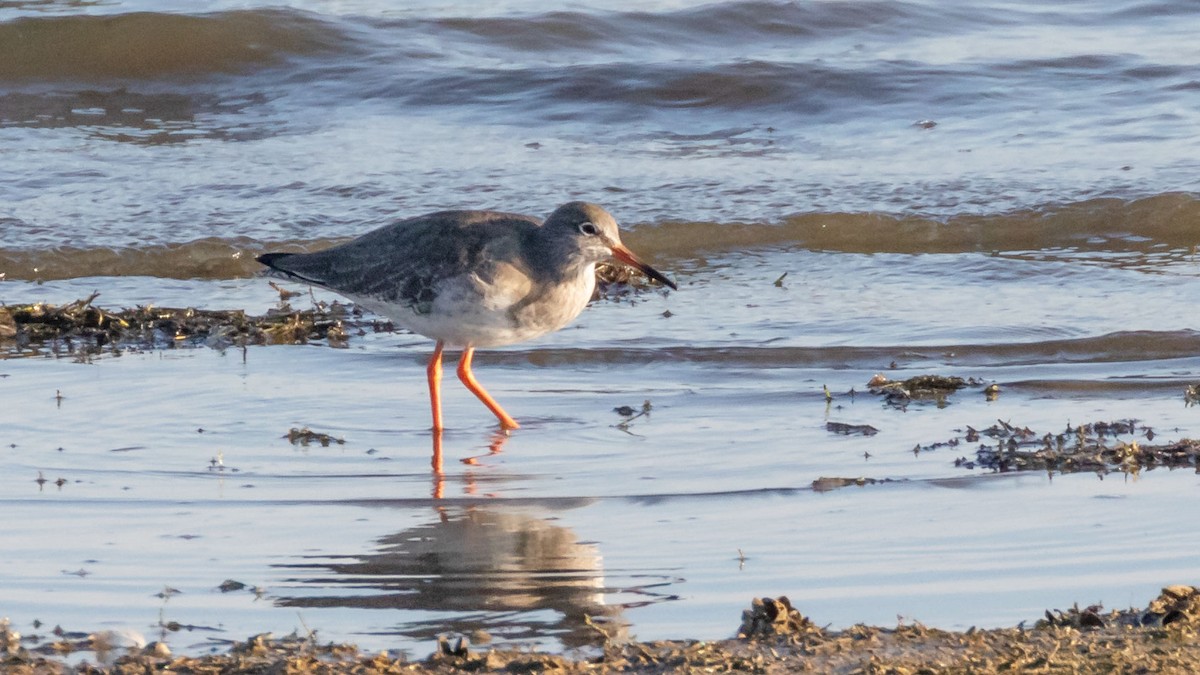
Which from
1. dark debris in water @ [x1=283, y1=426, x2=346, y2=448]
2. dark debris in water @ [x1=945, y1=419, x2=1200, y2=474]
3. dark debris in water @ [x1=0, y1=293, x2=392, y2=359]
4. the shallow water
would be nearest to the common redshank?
the shallow water

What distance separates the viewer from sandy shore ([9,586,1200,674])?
3.43 metres

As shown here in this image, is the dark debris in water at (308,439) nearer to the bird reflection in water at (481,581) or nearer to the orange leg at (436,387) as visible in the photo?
the orange leg at (436,387)

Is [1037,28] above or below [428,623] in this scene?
above

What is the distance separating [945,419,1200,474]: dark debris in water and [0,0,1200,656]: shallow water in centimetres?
11

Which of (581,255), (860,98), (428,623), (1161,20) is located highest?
(1161,20)

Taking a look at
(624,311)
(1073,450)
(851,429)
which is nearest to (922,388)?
(851,429)

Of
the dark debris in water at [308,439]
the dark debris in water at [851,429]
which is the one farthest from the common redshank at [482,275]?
the dark debris in water at [851,429]

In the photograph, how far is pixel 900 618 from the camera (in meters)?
3.74

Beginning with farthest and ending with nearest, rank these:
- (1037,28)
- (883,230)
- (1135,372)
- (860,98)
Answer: (1037,28) → (860,98) → (883,230) → (1135,372)

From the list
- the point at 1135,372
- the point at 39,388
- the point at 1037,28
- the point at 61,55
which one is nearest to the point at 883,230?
the point at 1135,372

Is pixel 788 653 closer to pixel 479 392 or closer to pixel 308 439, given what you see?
pixel 308 439

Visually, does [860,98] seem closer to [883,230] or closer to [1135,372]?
[883,230]

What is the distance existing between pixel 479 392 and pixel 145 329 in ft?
6.48

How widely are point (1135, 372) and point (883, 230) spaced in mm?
3141
